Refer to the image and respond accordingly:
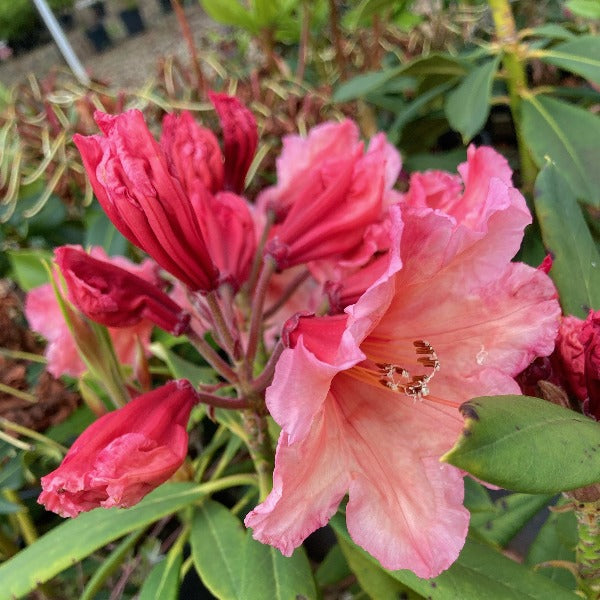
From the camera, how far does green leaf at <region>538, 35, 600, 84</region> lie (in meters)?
0.89

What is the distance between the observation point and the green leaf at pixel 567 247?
58cm

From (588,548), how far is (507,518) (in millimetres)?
209

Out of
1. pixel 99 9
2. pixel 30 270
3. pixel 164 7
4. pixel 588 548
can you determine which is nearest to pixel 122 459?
pixel 588 548

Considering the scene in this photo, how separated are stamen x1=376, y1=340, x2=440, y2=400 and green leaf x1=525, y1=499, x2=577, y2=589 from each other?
270 millimetres

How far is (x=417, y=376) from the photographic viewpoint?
51cm

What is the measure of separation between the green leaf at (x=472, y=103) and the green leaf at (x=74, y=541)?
64 cm

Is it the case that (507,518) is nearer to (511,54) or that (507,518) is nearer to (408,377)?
(408,377)

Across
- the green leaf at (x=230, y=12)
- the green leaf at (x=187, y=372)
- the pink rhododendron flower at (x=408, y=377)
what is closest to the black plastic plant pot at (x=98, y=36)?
the green leaf at (x=230, y=12)

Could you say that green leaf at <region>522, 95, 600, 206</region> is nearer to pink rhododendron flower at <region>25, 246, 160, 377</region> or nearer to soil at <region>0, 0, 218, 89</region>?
pink rhododendron flower at <region>25, 246, 160, 377</region>

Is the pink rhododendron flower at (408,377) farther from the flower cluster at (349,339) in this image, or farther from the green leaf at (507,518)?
the green leaf at (507,518)

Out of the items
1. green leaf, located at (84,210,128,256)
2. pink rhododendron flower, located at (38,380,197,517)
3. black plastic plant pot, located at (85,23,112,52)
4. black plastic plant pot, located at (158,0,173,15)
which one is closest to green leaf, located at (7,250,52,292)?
green leaf, located at (84,210,128,256)

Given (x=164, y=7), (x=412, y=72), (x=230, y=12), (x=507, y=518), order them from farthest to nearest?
(x=164, y=7)
(x=230, y=12)
(x=412, y=72)
(x=507, y=518)

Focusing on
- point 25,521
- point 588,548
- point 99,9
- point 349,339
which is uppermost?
point 349,339

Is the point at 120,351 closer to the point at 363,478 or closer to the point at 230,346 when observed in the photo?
the point at 230,346
